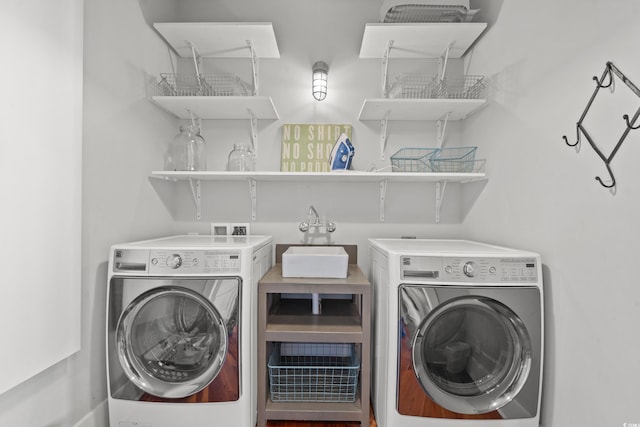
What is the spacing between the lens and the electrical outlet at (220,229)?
2.37 meters

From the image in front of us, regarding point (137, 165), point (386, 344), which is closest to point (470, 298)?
point (386, 344)

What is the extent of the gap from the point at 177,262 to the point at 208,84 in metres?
1.37

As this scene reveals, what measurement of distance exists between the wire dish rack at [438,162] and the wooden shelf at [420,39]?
2.23 feet

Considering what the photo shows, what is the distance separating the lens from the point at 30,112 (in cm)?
118

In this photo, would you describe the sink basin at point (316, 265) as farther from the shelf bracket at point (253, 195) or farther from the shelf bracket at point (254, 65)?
the shelf bracket at point (254, 65)

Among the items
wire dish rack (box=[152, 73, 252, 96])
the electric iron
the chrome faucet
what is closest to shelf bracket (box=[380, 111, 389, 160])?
the electric iron

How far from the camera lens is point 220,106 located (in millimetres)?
2137

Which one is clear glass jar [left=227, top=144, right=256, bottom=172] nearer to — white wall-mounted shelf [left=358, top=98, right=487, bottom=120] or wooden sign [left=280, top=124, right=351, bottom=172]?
wooden sign [left=280, top=124, right=351, bottom=172]

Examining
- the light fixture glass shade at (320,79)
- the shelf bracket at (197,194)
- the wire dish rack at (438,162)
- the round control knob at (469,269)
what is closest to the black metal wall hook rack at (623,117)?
the round control knob at (469,269)

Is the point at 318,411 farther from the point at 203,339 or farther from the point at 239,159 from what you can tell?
the point at 239,159

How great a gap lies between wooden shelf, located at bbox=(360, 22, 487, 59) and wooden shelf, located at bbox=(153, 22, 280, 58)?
65cm

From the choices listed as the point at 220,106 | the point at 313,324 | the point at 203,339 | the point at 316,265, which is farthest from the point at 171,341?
the point at 220,106

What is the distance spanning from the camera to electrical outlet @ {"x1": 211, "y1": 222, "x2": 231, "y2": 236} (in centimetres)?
237

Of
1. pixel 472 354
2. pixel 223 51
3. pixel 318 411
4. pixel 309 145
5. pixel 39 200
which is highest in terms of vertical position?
pixel 223 51
